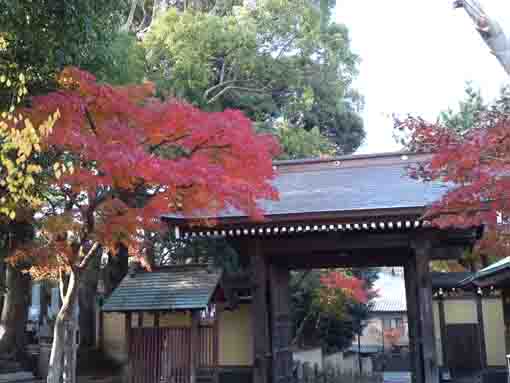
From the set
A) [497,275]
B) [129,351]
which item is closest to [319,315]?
[129,351]

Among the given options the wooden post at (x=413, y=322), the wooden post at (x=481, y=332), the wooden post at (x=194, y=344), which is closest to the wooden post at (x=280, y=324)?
the wooden post at (x=194, y=344)

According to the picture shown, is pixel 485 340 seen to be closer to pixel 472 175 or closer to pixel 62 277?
pixel 472 175

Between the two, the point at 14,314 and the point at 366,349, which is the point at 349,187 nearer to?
the point at 14,314

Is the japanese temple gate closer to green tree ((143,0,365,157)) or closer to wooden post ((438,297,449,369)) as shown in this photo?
wooden post ((438,297,449,369))

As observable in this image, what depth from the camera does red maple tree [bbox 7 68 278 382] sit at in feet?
26.8

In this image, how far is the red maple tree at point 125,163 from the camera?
816cm

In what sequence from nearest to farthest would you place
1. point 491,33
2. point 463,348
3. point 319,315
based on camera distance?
point 491,33 → point 463,348 → point 319,315

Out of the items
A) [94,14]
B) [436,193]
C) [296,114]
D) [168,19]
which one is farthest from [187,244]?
[94,14]

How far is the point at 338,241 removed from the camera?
11.7 m

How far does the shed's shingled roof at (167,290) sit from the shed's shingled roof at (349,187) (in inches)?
60.0

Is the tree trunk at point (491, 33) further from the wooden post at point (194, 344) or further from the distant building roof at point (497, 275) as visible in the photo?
the wooden post at point (194, 344)

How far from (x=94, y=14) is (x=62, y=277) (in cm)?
462

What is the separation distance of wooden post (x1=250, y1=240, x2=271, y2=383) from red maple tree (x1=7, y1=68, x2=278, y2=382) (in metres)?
1.97

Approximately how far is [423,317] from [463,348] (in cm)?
621
